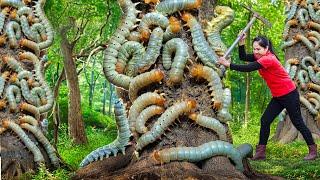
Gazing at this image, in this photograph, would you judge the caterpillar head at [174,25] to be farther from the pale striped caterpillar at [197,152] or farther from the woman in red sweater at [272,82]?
the pale striped caterpillar at [197,152]

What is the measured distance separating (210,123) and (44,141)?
3503 mm

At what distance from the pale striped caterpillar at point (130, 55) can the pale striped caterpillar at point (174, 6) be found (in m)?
0.38

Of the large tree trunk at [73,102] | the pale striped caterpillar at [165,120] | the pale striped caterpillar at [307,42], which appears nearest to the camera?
the pale striped caterpillar at [165,120]

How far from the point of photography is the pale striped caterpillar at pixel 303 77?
32.0 ft

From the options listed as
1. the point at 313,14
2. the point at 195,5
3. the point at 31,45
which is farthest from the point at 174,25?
the point at 313,14

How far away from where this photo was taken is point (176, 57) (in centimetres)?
429

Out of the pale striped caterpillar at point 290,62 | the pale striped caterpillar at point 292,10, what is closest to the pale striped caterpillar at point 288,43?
the pale striped caterpillar at point 290,62

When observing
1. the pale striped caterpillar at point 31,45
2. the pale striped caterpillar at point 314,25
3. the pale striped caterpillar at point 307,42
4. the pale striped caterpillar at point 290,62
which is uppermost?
the pale striped caterpillar at point 31,45

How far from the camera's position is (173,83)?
14.1 feet

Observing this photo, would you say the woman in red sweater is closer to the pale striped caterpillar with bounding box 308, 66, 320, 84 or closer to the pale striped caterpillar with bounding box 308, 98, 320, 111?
the pale striped caterpillar with bounding box 308, 98, 320, 111

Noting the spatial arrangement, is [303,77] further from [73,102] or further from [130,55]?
[73,102]

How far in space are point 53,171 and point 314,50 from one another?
5.82m

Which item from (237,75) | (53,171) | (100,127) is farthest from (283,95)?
(237,75)

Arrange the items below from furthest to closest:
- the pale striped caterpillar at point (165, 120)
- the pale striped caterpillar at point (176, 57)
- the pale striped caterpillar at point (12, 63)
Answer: the pale striped caterpillar at point (12, 63)
the pale striped caterpillar at point (176, 57)
the pale striped caterpillar at point (165, 120)
